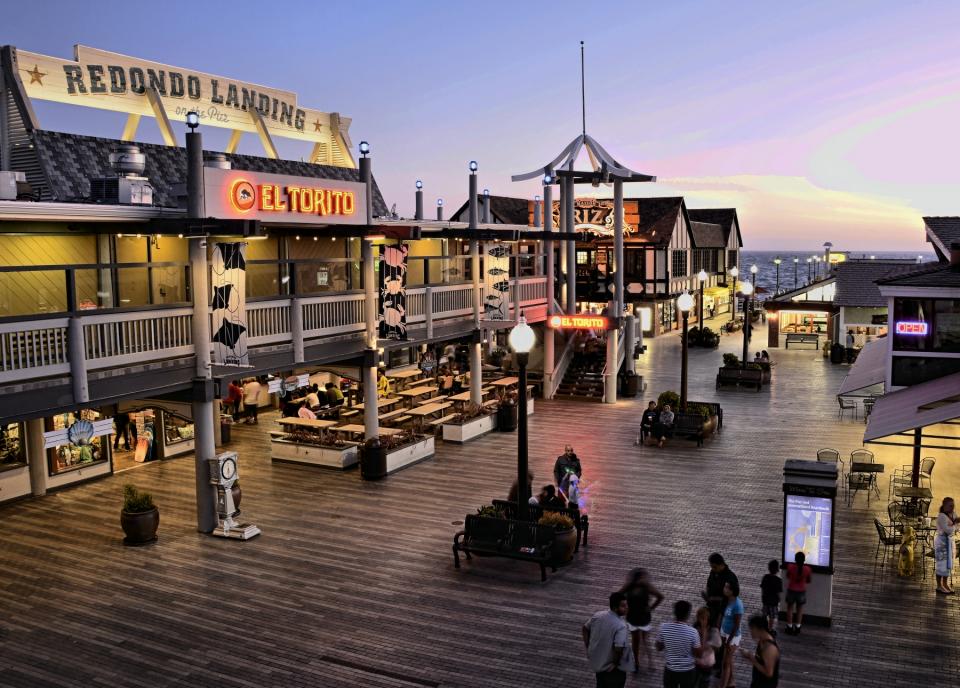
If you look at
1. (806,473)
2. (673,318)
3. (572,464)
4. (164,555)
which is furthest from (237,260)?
(673,318)

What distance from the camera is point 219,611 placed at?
537 inches

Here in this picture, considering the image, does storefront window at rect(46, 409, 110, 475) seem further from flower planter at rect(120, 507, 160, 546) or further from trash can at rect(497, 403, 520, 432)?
trash can at rect(497, 403, 520, 432)

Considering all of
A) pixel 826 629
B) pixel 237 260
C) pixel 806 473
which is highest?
pixel 237 260

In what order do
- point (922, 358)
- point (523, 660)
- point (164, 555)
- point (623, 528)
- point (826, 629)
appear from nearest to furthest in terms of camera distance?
point (523, 660) < point (826, 629) < point (164, 555) < point (623, 528) < point (922, 358)

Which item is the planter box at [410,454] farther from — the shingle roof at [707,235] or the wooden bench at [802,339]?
the shingle roof at [707,235]

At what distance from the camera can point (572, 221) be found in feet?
112

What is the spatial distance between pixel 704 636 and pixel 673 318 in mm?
51702

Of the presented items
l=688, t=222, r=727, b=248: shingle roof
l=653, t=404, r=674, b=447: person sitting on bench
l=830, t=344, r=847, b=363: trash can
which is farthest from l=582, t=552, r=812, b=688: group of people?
l=688, t=222, r=727, b=248: shingle roof

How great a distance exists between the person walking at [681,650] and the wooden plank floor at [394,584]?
5.76ft

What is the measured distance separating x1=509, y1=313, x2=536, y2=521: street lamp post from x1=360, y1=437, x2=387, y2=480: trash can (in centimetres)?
609

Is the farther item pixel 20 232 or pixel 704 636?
pixel 20 232

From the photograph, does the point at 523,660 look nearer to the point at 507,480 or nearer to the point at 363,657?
the point at 363,657

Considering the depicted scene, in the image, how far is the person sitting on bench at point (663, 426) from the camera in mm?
25078

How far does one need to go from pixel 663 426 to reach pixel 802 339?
2872 centimetres
